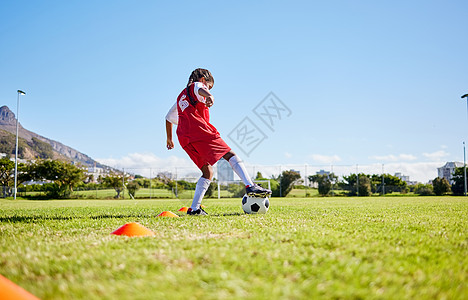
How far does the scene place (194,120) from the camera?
4.95 metres

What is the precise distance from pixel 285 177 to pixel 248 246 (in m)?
28.5

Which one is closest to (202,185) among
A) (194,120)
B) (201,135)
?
(201,135)

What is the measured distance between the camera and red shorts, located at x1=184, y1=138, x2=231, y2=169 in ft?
15.9

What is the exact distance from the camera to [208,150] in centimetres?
486

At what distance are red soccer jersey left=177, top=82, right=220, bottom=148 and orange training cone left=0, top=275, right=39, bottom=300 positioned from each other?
11.5ft

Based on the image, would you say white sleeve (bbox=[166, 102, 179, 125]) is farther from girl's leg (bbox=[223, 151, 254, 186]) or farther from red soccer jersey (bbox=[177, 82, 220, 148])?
girl's leg (bbox=[223, 151, 254, 186])

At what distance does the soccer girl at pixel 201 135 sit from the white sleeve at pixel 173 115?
24cm

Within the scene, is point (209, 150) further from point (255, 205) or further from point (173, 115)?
point (255, 205)

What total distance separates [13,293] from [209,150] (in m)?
3.50

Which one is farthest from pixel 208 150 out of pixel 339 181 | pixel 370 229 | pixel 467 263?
pixel 339 181

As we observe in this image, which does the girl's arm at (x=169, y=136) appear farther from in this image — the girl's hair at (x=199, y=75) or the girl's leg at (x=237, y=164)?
the girl's leg at (x=237, y=164)

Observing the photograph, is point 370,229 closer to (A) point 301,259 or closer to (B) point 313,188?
(A) point 301,259

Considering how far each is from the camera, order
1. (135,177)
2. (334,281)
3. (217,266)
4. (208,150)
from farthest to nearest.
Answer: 1. (135,177)
2. (208,150)
3. (217,266)
4. (334,281)

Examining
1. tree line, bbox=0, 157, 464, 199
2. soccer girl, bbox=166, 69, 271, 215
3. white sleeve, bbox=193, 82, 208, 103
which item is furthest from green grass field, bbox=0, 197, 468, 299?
tree line, bbox=0, 157, 464, 199
